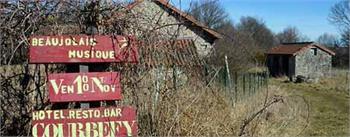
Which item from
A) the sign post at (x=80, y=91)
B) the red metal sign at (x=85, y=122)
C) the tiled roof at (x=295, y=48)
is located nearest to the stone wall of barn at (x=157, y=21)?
the sign post at (x=80, y=91)

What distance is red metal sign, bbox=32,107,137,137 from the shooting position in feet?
17.3

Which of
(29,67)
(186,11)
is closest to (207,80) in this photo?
(186,11)

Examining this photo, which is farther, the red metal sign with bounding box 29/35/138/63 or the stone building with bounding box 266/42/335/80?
the stone building with bounding box 266/42/335/80

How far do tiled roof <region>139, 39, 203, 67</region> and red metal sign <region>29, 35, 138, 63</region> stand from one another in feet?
1.69

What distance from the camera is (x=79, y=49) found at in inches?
215

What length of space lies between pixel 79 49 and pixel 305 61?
151 feet

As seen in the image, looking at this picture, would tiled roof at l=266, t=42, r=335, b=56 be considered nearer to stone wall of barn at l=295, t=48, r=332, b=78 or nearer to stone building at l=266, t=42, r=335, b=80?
stone building at l=266, t=42, r=335, b=80

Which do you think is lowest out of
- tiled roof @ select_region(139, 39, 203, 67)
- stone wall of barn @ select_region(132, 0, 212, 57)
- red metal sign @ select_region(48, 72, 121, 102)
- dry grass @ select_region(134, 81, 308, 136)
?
dry grass @ select_region(134, 81, 308, 136)

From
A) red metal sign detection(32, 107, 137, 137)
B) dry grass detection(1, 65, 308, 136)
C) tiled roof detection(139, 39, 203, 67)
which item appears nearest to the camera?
red metal sign detection(32, 107, 137, 137)

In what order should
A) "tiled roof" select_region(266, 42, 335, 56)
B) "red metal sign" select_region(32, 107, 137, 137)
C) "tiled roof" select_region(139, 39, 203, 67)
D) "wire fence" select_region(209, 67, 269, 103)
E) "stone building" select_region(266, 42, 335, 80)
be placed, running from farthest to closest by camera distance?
"tiled roof" select_region(266, 42, 335, 56) < "stone building" select_region(266, 42, 335, 80) < "wire fence" select_region(209, 67, 269, 103) < "tiled roof" select_region(139, 39, 203, 67) < "red metal sign" select_region(32, 107, 137, 137)

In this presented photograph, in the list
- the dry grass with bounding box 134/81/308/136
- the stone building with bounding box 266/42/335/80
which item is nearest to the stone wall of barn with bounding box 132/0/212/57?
the dry grass with bounding box 134/81/308/136

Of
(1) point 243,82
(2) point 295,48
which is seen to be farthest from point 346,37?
(1) point 243,82

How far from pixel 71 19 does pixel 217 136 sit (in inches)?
91.2

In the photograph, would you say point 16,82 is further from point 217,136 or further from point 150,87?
point 217,136
